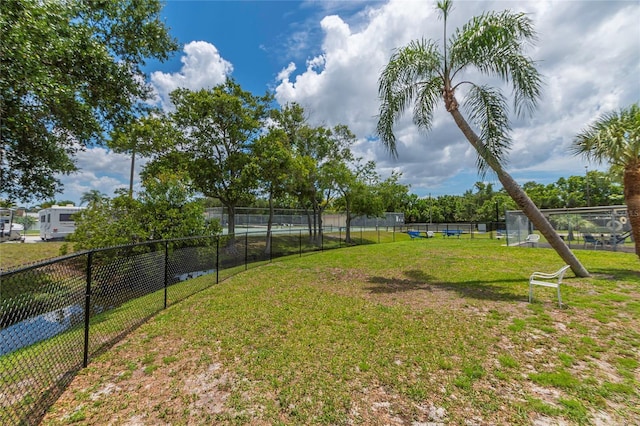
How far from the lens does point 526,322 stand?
432 cm

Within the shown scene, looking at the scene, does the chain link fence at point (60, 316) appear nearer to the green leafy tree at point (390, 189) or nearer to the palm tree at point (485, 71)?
the palm tree at point (485, 71)

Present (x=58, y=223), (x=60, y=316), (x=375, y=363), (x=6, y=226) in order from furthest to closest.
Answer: (x=58, y=223)
(x=6, y=226)
(x=60, y=316)
(x=375, y=363)

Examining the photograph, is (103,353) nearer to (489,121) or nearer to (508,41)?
(489,121)

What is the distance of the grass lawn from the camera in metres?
2.40

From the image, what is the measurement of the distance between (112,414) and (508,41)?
996 centimetres

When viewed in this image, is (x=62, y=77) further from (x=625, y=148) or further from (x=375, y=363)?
(x=625, y=148)

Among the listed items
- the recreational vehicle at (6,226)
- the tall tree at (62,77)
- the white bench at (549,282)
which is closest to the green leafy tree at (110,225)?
the tall tree at (62,77)

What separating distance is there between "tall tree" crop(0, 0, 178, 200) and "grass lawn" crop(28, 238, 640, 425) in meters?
5.15

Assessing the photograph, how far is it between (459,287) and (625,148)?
6017 millimetres

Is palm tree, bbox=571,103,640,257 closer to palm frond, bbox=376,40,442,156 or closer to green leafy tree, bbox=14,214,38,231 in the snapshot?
palm frond, bbox=376,40,442,156

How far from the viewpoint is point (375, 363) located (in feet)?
10.5

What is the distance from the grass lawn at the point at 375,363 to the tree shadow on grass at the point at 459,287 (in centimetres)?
11

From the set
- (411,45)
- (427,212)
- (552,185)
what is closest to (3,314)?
(411,45)

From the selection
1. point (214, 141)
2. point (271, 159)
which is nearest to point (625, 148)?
point (271, 159)
